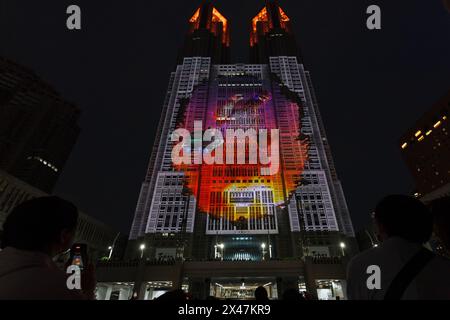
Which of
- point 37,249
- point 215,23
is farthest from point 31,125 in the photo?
point 37,249

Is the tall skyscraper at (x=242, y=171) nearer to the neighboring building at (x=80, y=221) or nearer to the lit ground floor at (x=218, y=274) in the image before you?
the neighboring building at (x=80, y=221)

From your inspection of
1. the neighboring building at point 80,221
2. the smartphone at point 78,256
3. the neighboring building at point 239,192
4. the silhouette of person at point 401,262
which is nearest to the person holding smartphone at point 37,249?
the smartphone at point 78,256

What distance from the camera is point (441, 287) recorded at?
227 centimetres

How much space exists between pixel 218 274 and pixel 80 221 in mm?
52186

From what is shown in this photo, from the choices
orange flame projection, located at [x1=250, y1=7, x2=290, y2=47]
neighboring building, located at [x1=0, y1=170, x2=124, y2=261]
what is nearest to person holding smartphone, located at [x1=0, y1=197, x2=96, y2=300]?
neighboring building, located at [x1=0, y1=170, x2=124, y2=261]

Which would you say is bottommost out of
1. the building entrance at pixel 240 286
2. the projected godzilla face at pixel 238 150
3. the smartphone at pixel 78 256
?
the smartphone at pixel 78 256

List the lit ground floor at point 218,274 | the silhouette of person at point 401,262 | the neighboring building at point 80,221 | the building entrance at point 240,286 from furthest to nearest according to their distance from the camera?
the neighboring building at point 80,221
the building entrance at point 240,286
the lit ground floor at point 218,274
the silhouette of person at point 401,262

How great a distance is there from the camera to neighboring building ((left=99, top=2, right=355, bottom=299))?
134ft

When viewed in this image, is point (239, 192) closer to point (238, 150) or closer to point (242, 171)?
point (242, 171)

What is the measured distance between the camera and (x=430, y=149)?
282 ft

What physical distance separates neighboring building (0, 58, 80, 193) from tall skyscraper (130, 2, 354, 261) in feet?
179

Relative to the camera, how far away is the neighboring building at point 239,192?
40781 millimetres

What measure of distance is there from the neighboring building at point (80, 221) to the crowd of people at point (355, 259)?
50.0 m

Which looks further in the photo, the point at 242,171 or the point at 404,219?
the point at 242,171
